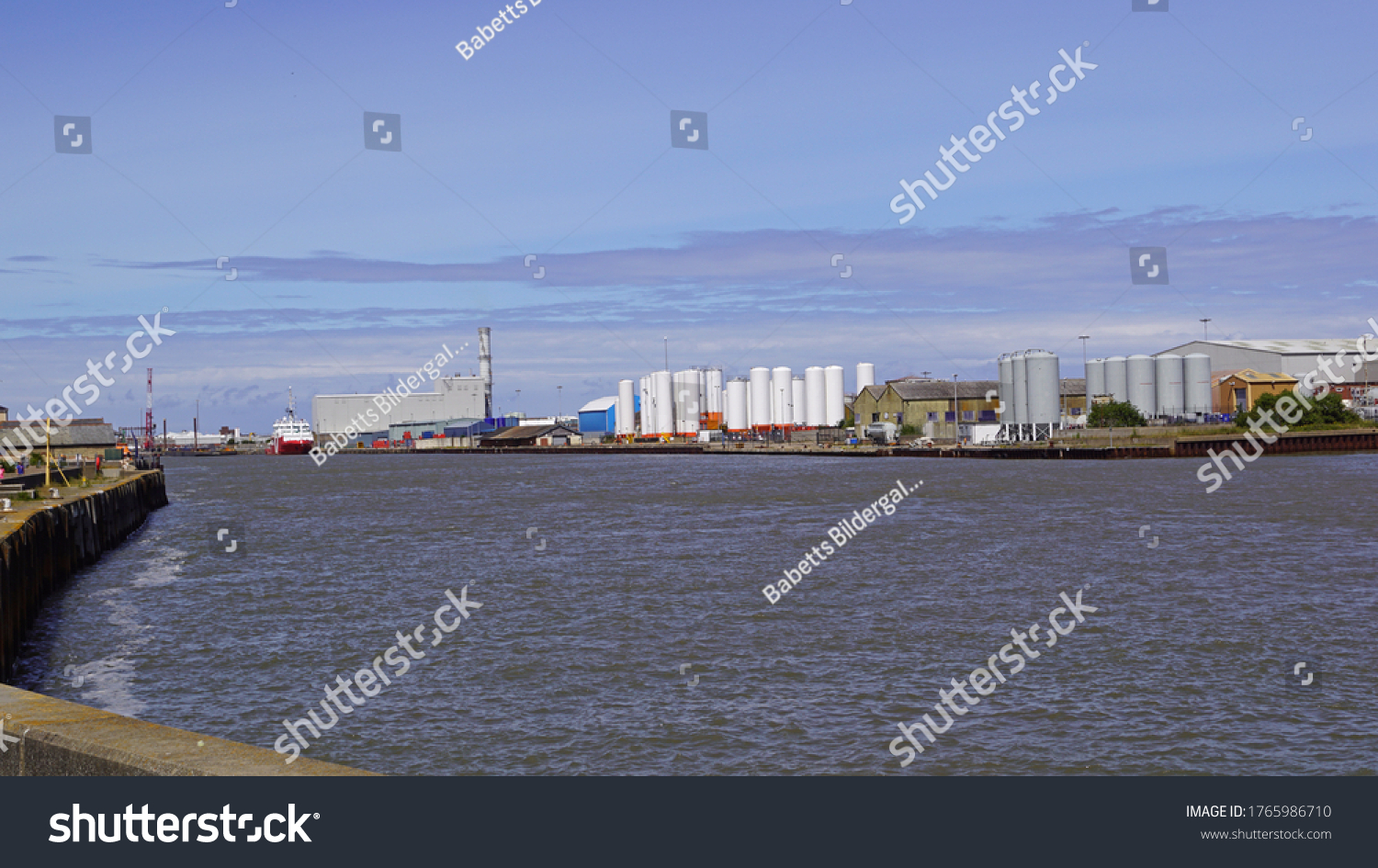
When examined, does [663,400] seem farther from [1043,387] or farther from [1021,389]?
[1043,387]

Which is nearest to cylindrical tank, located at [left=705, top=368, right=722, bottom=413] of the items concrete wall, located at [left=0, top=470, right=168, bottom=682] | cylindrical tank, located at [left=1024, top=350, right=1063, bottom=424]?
cylindrical tank, located at [left=1024, top=350, right=1063, bottom=424]

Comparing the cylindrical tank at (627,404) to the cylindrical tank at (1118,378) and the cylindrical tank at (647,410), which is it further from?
the cylindrical tank at (1118,378)

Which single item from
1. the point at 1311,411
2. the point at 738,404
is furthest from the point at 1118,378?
the point at 738,404

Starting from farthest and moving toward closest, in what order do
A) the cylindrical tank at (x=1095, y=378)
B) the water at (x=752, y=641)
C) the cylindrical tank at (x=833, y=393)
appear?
the cylindrical tank at (x=833, y=393) → the cylindrical tank at (x=1095, y=378) → the water at (x=752, y=641)

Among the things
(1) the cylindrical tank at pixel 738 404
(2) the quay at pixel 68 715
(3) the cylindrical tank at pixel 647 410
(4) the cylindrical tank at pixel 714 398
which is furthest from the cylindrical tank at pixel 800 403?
(2) the quay at pixel 68 715

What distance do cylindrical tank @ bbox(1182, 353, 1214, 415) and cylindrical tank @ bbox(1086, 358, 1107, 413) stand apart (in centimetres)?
989

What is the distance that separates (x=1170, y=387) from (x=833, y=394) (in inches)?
2347

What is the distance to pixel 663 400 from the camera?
18712 cm

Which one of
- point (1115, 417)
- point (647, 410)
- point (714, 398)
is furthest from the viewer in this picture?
point (647, 410)

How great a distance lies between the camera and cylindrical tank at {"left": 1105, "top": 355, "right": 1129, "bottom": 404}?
12775cm

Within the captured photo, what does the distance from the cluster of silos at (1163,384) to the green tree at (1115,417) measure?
667 centimetres

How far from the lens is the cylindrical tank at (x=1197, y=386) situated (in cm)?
12338

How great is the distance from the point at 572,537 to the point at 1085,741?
27.4m
